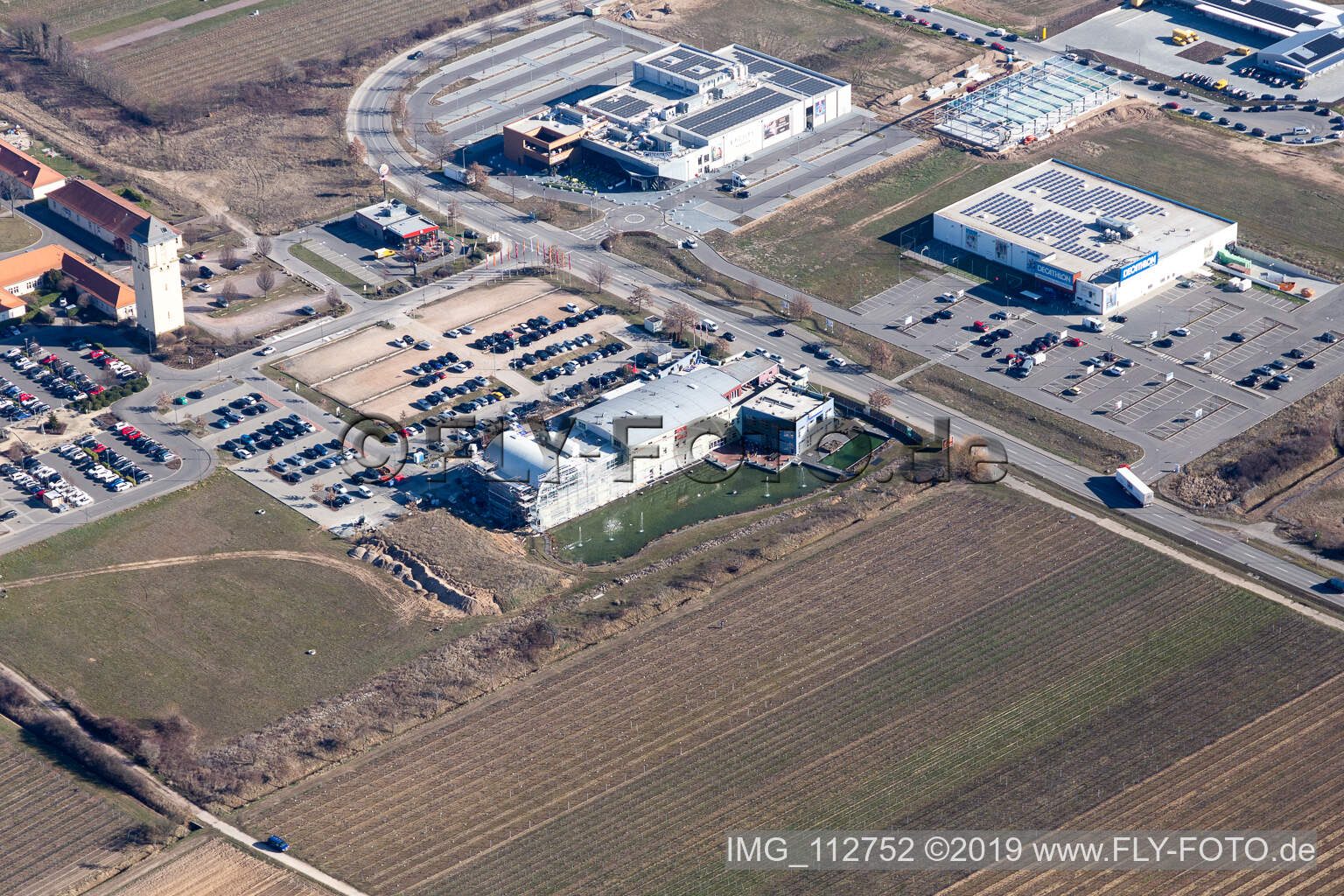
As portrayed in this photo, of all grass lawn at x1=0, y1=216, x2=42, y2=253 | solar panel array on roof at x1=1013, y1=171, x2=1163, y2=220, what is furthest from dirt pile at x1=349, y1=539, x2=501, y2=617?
solar panel array on roof at x1=1013, y1=171, x2=1163, y2=220

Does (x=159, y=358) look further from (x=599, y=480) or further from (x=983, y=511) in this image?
(x=983, y=511)

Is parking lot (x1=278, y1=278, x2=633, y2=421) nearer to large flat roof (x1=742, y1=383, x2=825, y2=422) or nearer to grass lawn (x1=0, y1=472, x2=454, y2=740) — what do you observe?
large flat roof (x1=742, y1=383, x2=825, y2=422)

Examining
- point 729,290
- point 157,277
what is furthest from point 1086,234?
point 157,277

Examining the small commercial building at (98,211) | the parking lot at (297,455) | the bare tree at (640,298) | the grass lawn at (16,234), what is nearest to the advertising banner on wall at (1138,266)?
the bare tree at (640,298)

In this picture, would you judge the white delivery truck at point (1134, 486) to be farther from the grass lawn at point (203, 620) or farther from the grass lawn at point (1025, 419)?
the grass lawn at point (203, 620)

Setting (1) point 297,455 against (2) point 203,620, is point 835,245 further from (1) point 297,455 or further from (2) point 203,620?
(2) point 203,620
